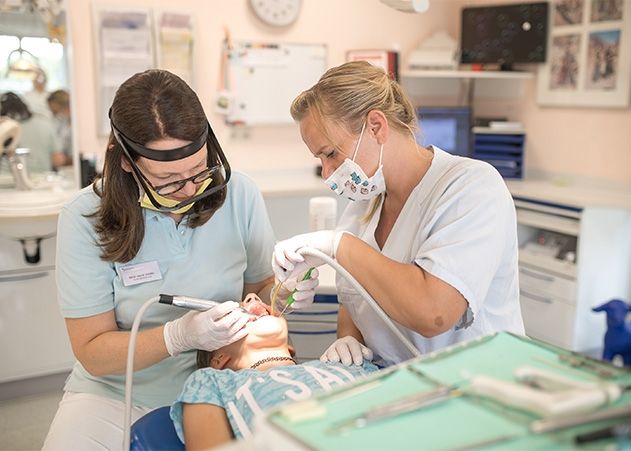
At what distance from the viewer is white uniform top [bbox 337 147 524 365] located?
131cm

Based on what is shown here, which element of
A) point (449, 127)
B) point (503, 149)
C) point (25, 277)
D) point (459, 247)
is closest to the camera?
point (459, 247)

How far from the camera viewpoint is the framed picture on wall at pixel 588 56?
11.6 ft

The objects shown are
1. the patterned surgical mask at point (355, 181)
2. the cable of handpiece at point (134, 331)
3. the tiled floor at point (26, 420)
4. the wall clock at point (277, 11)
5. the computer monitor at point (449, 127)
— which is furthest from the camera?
the computer monitor at point (449, 127)

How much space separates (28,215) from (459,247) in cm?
206

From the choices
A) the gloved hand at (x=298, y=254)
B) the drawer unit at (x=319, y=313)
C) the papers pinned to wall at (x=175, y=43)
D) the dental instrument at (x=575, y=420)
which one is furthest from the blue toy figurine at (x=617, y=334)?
the papers pinned to wall at (x=175, y=43)

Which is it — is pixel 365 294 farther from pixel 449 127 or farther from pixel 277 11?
pixel 449 127

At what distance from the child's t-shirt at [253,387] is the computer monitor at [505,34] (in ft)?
Result: 10.3

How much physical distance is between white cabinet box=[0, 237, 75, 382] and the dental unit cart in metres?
2.55

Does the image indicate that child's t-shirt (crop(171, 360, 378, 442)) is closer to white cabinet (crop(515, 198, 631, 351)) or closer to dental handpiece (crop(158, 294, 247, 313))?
dental handpiece (crop(158, 294, 247, 313))

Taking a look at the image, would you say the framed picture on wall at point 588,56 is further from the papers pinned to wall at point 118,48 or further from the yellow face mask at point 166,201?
the yellow face mask at point 166,201

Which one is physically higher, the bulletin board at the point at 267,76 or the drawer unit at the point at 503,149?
the bulletin board at the point at 267,76

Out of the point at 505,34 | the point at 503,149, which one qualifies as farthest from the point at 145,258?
the point at 505,34

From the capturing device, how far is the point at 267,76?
388 centimetres

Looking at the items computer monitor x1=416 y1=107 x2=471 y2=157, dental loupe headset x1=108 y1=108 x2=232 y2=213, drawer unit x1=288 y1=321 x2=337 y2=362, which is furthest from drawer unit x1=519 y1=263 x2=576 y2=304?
dental loupe headset x1=108 y1=108 x2=232 y2=213
